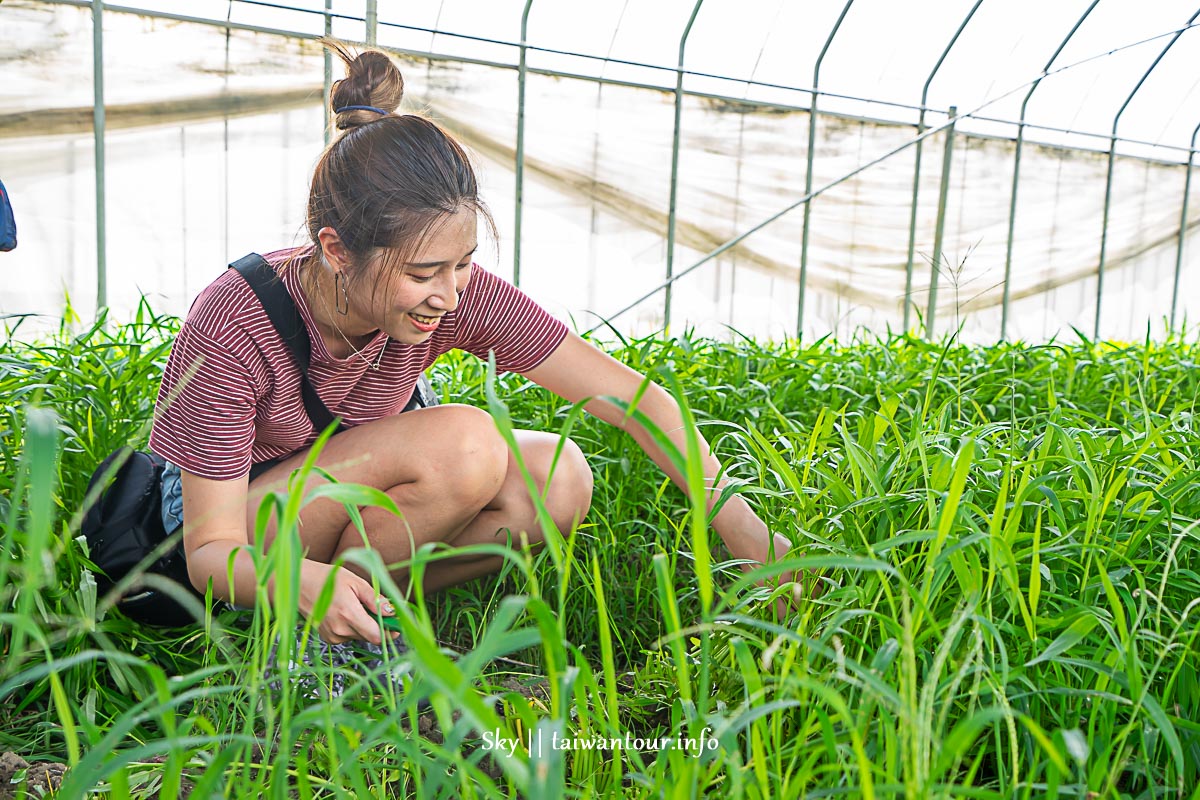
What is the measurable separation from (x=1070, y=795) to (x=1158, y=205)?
329 inches

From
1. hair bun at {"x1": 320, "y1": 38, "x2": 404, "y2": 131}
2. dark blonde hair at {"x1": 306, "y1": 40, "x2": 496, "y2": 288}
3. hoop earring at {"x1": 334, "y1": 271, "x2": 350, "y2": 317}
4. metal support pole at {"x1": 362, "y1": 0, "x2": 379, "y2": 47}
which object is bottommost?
hoop earring at {"x1": 334, "y1": 271, "x2": 350, "y2": 317}

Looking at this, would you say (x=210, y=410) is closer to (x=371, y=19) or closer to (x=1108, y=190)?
(x=371, y=19)

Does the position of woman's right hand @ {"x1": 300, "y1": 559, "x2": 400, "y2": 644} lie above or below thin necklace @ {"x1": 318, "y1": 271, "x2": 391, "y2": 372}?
below

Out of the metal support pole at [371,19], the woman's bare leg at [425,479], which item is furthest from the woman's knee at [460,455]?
the metal support pole at [371,19]

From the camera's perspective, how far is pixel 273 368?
4.25 feet

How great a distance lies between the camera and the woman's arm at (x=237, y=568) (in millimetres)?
980

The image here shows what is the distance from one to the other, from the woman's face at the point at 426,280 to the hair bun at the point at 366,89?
0.75 ft

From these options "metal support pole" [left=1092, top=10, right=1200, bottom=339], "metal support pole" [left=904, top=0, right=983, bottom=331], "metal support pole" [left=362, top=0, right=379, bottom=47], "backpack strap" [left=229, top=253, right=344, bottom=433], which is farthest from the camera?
"metal support pole" [left=1092, top=10, right=1200, bottom=339]

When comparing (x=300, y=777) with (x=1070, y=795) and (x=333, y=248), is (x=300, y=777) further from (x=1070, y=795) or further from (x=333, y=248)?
(x=333, y=248)

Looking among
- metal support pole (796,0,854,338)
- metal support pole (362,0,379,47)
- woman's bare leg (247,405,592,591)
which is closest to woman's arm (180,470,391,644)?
woman's bare leg (247,405,592,591)

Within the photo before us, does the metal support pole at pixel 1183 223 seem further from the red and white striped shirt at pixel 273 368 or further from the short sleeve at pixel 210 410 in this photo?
the short sleeve at pixel 210 410

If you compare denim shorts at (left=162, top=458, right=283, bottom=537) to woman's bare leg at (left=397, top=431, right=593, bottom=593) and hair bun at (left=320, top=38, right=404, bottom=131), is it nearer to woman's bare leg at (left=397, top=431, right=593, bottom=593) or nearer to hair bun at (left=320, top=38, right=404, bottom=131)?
woman's bare leg at (left=397, top=431, right=593, bottom=593)

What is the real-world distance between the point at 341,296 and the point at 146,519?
44 cm

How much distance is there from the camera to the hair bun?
1308 mm
